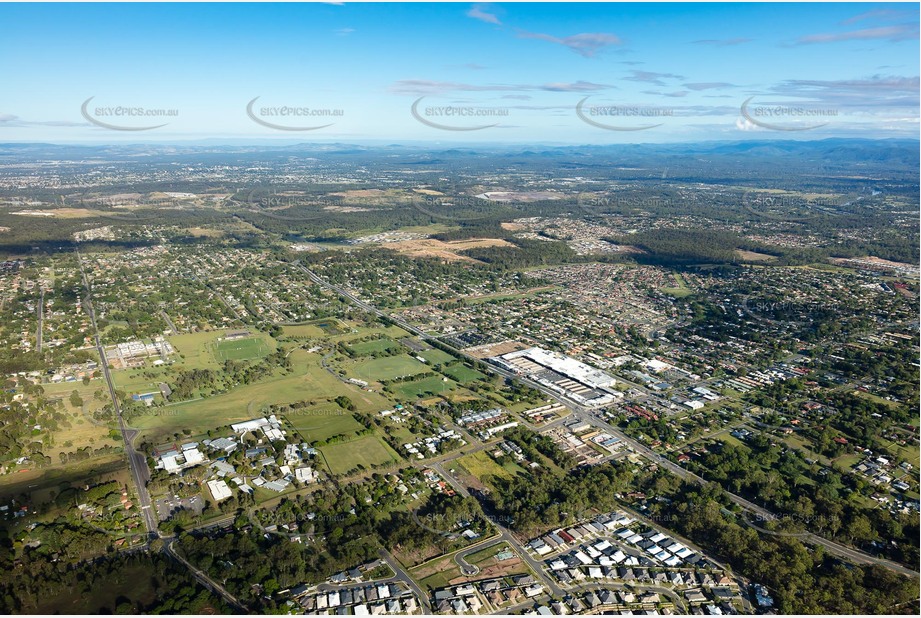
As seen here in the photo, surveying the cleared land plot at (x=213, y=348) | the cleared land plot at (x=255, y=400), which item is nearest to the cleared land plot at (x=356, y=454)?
the cleared land plot at (x=255, y=400)

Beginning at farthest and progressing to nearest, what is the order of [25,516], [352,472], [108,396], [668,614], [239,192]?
[239,192] → [108,396] → [352,472] → [25,516] → [668,614]

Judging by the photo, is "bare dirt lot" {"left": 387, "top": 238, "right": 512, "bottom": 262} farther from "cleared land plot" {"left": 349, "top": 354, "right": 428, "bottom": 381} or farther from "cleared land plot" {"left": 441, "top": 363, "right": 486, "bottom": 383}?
"cleared land plot" {"left": 441, "top": 363, "right": 486, "bottom": 383}

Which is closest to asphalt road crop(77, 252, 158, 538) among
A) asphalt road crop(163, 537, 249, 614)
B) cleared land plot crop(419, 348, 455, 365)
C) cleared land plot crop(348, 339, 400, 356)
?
asphalt road crop(163, 537, 249, 614)

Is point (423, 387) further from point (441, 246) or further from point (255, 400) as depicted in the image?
point (441, 246)

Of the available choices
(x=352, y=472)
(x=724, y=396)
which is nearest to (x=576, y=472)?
(x=352, y=472)

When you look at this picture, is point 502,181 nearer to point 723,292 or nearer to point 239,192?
point 239,192

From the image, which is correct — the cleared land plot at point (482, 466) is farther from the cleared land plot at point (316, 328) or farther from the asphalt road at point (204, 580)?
the cleared land plot at point (316, 328)

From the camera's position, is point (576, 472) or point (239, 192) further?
point (239, 192)
